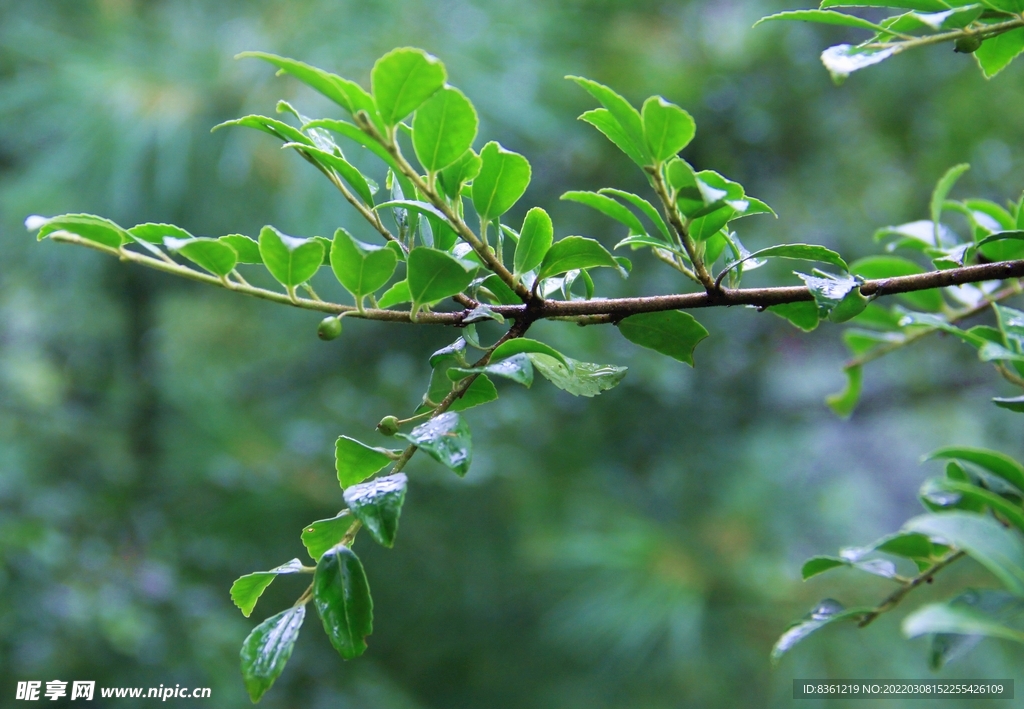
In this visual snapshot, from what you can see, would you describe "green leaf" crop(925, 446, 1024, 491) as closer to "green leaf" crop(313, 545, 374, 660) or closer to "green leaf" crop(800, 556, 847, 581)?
"green leaf" crop(800, 556, 847, 581)

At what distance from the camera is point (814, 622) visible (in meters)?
0.25

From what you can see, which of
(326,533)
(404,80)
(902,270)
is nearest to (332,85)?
(404,80)

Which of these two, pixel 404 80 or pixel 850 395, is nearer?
pixel 404 80

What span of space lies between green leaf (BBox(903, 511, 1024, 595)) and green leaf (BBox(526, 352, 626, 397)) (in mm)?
94

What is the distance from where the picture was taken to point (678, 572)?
987 millimetres

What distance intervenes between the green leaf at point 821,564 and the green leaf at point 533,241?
0.13m

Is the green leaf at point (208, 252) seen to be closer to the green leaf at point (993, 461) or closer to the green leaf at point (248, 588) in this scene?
the green leaf at point (248, 588)

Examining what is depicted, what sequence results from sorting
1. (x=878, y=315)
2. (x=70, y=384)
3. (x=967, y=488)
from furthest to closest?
(x=70, y=384) < (x=878, y=315) < (x=967, y=488)

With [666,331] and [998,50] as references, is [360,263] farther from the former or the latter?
[998,50]

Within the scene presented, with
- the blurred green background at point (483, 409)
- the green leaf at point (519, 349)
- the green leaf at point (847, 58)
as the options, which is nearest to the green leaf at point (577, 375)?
the green leaf at point (519, 349)

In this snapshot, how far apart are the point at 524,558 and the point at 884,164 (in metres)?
0.72

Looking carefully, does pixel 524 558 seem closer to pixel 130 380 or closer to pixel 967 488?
pixel 130 380

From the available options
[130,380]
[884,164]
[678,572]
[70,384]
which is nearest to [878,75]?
[884,164]

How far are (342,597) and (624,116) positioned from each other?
0.48ft
